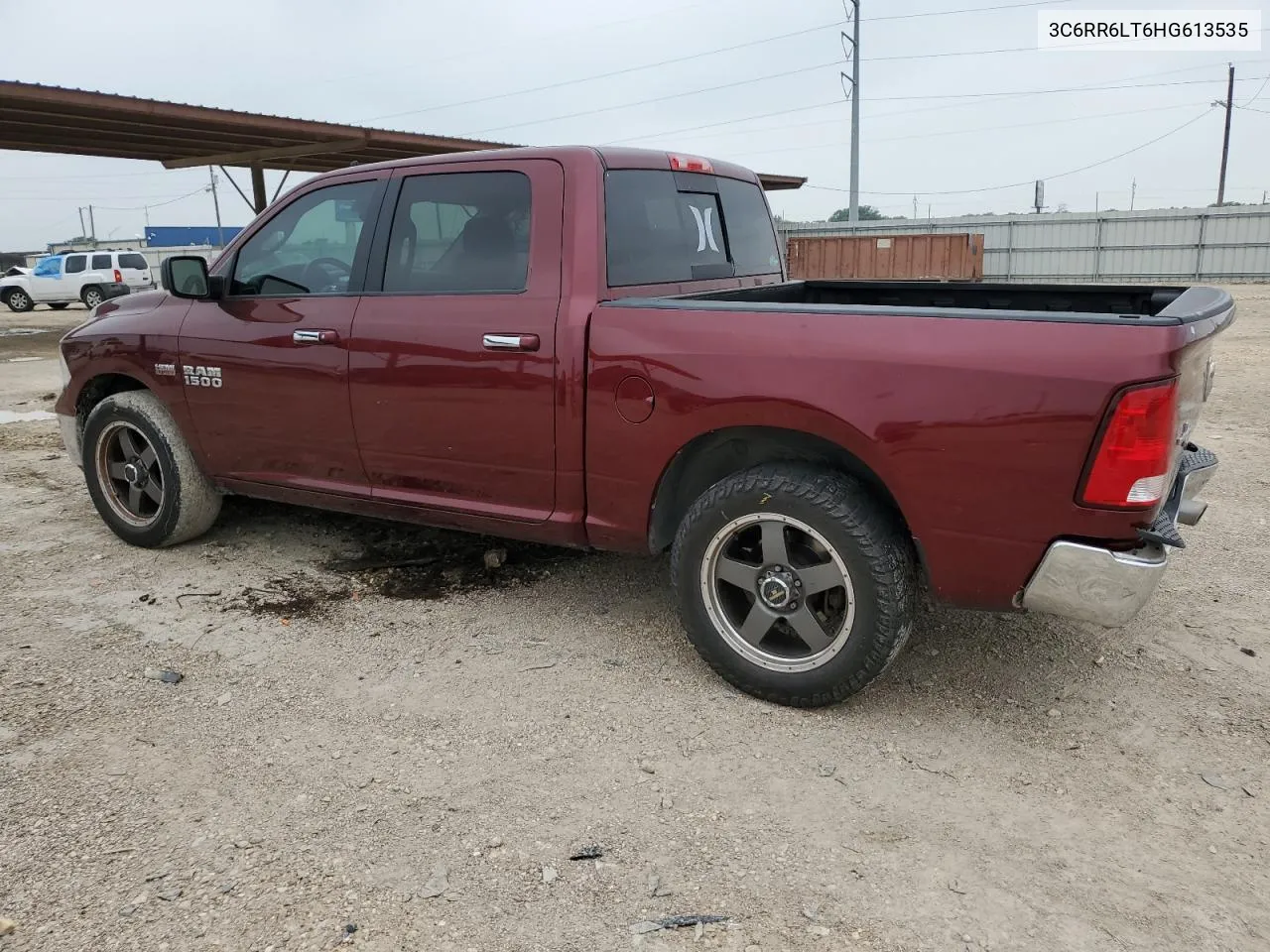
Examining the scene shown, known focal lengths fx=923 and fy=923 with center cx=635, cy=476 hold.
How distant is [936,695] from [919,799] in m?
0.65

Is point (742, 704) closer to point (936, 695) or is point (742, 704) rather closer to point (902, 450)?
point (936, 695)

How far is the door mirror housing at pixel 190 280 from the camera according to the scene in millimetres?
4066

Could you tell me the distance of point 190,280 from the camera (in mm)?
4070

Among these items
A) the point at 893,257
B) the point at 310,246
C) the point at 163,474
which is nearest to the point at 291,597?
the point at 163,474

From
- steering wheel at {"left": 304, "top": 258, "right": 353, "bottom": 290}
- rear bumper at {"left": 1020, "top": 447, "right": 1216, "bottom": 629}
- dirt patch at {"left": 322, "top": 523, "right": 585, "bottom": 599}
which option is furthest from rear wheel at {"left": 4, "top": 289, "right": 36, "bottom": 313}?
rear bumper at {"left": 1020, "top": 447, "right": 1216, "bottom": 629}

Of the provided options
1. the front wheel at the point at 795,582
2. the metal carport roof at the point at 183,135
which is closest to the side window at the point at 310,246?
the front wheel at the point at 795,582

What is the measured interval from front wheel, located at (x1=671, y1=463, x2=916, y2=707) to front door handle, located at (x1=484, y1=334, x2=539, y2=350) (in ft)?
2.70

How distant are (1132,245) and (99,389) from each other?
3114cm

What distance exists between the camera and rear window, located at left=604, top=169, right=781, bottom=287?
342 centimetres

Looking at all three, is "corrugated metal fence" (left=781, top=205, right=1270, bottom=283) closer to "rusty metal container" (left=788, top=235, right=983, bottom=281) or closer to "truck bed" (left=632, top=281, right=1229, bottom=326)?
"rusty metal container" (left=788, top=235, right=983, bottom=281)

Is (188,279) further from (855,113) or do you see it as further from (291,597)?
(855,113)

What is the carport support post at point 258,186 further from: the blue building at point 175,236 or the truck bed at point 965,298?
the blue building at point 175,236

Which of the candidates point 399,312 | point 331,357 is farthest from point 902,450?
point 331,357

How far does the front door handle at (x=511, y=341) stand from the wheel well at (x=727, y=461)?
0.66m
